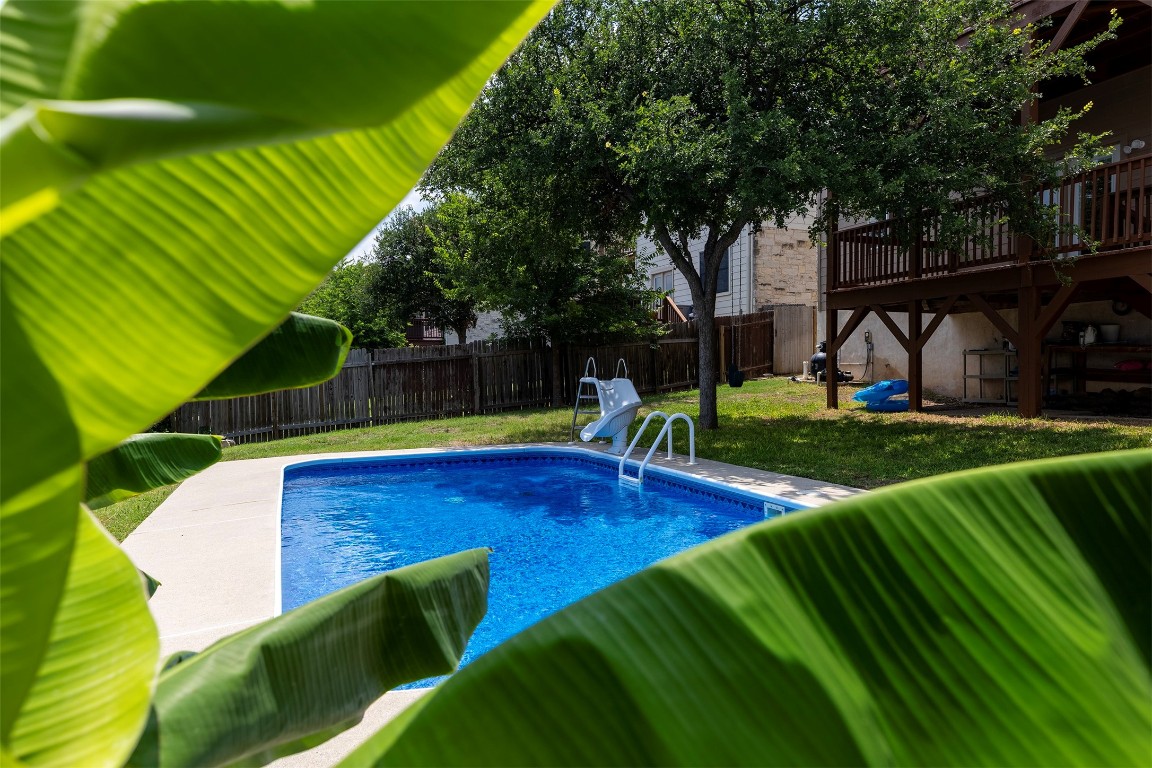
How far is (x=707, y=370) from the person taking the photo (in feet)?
43.8

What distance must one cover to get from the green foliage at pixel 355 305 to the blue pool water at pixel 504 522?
10.6 m

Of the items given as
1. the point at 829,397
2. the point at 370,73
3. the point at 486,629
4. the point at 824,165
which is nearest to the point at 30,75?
the point at 370,73

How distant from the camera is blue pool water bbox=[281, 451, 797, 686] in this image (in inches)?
272

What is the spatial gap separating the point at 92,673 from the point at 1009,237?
14.0 metres

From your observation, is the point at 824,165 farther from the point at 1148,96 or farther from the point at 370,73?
the point at 370,73

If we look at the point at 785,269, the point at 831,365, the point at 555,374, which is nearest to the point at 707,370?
the point at 831,365

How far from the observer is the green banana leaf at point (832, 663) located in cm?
62

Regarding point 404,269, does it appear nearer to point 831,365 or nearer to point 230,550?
point 831,365

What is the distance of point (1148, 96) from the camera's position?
490 inches

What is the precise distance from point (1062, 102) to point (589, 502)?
1254 centimetres

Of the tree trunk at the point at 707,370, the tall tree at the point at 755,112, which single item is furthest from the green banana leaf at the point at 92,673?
the tree trunk at the point at 707,370

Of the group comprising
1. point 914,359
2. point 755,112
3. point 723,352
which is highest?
point 755,112

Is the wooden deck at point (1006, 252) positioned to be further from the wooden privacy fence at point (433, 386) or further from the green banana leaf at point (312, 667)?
the green banana leaf at point (312, 667)

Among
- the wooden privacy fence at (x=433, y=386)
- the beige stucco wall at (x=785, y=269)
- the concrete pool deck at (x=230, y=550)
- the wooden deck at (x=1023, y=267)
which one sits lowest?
the concrete pool deck at (x=230, y=550)
